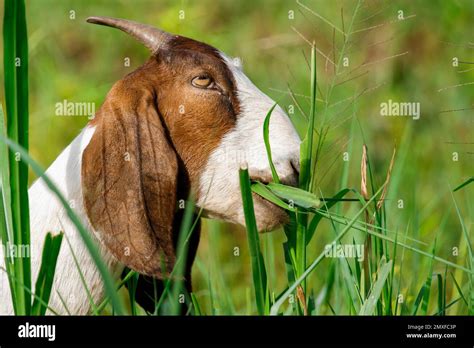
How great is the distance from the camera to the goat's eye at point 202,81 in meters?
3.24

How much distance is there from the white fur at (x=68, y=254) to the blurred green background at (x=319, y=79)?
50 centimetres

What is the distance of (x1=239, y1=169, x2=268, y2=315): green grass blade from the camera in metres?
2.83

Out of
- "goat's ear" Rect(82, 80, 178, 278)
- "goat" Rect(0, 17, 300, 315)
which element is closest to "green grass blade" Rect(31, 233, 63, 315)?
"goat" Rect(0, 17, 300, 315)

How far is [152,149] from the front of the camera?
311cm

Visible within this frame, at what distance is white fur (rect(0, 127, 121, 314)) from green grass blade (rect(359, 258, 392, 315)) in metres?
0.80

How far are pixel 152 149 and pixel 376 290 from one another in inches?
31.5

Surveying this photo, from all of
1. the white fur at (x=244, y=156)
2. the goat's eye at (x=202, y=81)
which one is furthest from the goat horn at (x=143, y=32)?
the white fur at (x=244, y=156)

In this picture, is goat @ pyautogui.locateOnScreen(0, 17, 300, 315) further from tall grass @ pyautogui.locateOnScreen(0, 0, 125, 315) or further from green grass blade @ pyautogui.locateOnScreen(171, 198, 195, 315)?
tall grass @ pyautogui.locateOnScreen(0, 0, 125, 315)

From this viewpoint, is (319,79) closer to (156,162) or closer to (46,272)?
(156,162)

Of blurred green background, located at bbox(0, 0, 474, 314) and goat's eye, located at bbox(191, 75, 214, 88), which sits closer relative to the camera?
goat's eye, located at bbox(191, 75, 214, 88)
